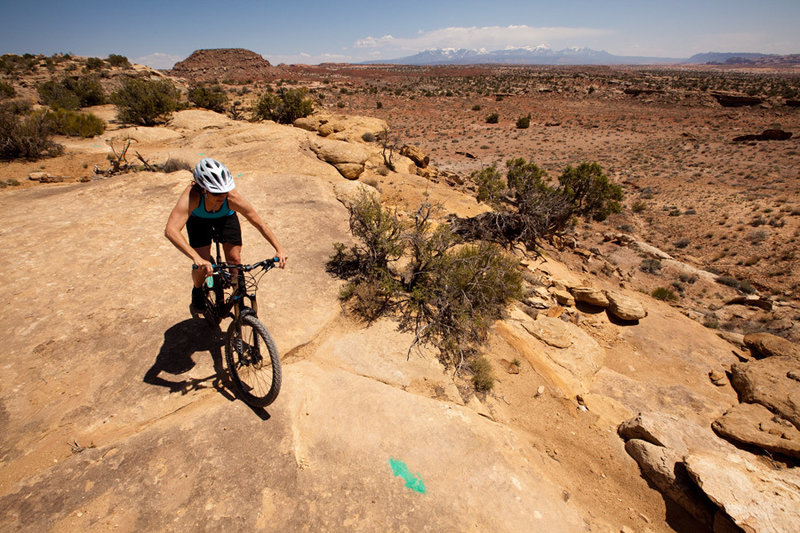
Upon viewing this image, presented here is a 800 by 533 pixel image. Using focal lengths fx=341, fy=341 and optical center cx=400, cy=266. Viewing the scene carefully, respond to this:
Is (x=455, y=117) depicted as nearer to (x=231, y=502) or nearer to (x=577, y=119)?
(x=577, y=119)

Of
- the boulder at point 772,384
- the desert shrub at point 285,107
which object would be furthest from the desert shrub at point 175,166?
the boulder at point 772,384

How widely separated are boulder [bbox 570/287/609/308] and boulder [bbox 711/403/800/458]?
2679 millimetres

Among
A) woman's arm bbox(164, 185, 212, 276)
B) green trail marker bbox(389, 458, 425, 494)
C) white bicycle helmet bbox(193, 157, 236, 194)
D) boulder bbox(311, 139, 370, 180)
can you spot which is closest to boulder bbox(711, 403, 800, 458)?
green trail marker bbox(389, 458, 425, 494)

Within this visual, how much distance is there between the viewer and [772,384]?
5.40m

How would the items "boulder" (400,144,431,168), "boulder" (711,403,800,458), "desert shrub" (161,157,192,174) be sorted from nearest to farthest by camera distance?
"boulder" (711,403,800,458), "desert shrub" (161,157,192,174), "boulder" (400,144,431,168)

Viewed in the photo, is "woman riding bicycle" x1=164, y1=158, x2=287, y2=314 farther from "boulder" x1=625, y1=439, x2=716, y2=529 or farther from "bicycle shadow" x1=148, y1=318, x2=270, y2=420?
"boulder" x1=625, y1=439, x2=716, y2=529

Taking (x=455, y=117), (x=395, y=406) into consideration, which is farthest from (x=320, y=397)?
(x=455, y=117)

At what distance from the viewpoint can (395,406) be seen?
3.67 metres

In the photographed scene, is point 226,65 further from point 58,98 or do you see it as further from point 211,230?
point 211,230

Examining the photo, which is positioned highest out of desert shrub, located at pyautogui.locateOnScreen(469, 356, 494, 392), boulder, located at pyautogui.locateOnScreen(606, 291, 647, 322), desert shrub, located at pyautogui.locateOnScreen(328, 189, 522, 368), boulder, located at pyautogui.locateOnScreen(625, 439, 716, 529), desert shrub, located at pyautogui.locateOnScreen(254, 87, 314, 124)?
desert shrub, located at pyautogui.locateOnScreen(254, 87, 314, 124)

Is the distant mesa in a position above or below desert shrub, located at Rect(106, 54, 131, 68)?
above

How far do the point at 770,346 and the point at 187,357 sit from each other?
1008cm

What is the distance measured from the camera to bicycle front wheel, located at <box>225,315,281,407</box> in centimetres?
330

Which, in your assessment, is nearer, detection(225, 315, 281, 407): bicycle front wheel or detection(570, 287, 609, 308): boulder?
detection(225, 315, 281, 407): bicycle front wheel
